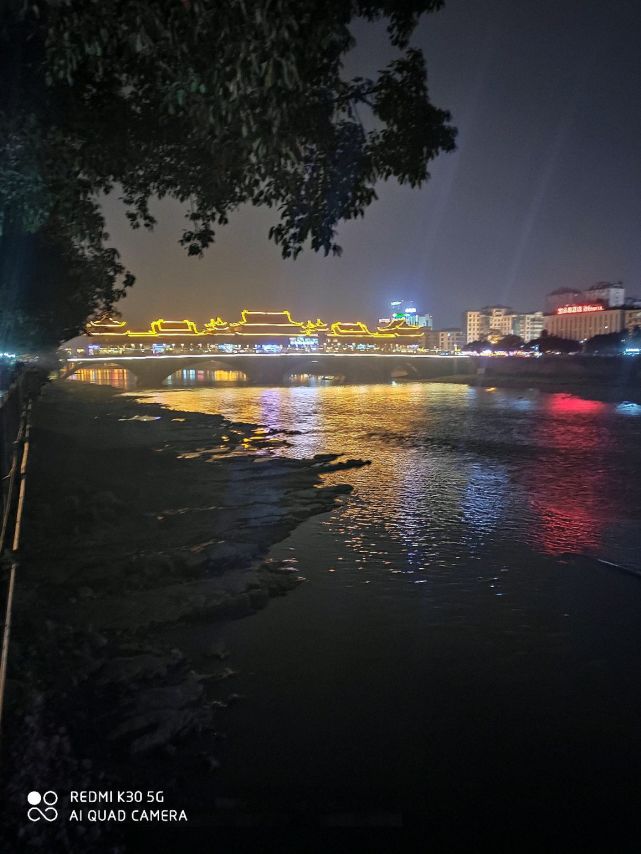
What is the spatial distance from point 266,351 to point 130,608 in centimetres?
8674

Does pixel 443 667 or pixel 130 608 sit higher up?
pixel 130 608

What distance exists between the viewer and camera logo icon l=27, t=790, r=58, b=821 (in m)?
3.98

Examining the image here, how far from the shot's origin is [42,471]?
15.5 meters

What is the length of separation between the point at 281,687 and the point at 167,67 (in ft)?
16.7

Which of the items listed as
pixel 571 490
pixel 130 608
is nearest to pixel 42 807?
pixel 130 608

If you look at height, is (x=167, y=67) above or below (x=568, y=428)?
above

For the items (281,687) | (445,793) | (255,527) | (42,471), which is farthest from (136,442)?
(445,793)

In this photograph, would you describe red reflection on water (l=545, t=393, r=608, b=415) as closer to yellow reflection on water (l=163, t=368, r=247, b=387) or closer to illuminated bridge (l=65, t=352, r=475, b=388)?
illuminated bridge (l=65, t=352, r=475, b=388)

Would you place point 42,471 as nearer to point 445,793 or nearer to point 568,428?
point 445,793

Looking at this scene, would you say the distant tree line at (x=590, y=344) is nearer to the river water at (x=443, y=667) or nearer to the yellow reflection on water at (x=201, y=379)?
the yellow reflection on water at (x=201, y=379)

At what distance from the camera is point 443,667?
6379 millimetres

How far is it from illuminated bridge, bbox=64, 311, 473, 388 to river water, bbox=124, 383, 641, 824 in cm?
6469

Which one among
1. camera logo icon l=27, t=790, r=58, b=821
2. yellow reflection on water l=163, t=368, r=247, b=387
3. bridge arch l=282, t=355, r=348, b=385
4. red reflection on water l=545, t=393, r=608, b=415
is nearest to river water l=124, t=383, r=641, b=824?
camera logo icon l=27, t=790, r=58, b=821

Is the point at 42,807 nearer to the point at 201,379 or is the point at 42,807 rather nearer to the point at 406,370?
the point at 201,379
